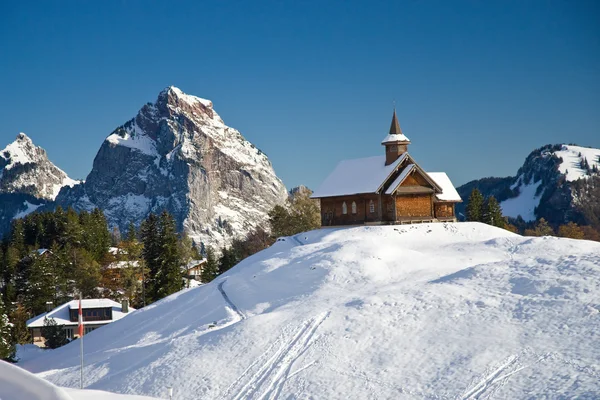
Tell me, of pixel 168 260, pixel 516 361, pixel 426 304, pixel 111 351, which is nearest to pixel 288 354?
pixel 426 304

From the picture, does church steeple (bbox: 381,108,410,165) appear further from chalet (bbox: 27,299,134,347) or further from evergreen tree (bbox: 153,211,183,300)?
chalet (bbox: 27,299,134,347)

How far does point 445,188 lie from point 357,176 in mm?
8500

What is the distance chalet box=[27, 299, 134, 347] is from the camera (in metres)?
61.9

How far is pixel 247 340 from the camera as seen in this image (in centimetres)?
2722

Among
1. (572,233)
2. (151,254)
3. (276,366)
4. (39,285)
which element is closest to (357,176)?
(151,254)

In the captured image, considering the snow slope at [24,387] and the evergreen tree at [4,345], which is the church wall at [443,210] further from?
the snow slope at [24,387]

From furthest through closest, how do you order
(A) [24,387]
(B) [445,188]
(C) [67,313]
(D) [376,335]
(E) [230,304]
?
(C) [67,313]
(B) [445,188]
(E) [230,304]
(D) [376,335]
(A) [24,387]

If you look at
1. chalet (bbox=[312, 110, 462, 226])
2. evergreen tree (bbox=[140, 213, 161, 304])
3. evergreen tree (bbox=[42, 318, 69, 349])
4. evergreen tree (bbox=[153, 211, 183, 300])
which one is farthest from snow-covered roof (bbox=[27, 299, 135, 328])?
chalet (bbox=[312, 110, 462, 226])

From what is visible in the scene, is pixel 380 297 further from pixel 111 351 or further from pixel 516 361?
pixel 111 351

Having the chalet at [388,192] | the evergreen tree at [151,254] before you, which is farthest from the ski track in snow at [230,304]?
the evergreen tree at [151,254]

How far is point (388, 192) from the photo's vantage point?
2062 inches

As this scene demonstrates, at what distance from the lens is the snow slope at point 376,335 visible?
21.4 metres

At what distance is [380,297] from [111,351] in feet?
47.4

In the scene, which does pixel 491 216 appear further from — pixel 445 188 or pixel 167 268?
pixel 167 268
